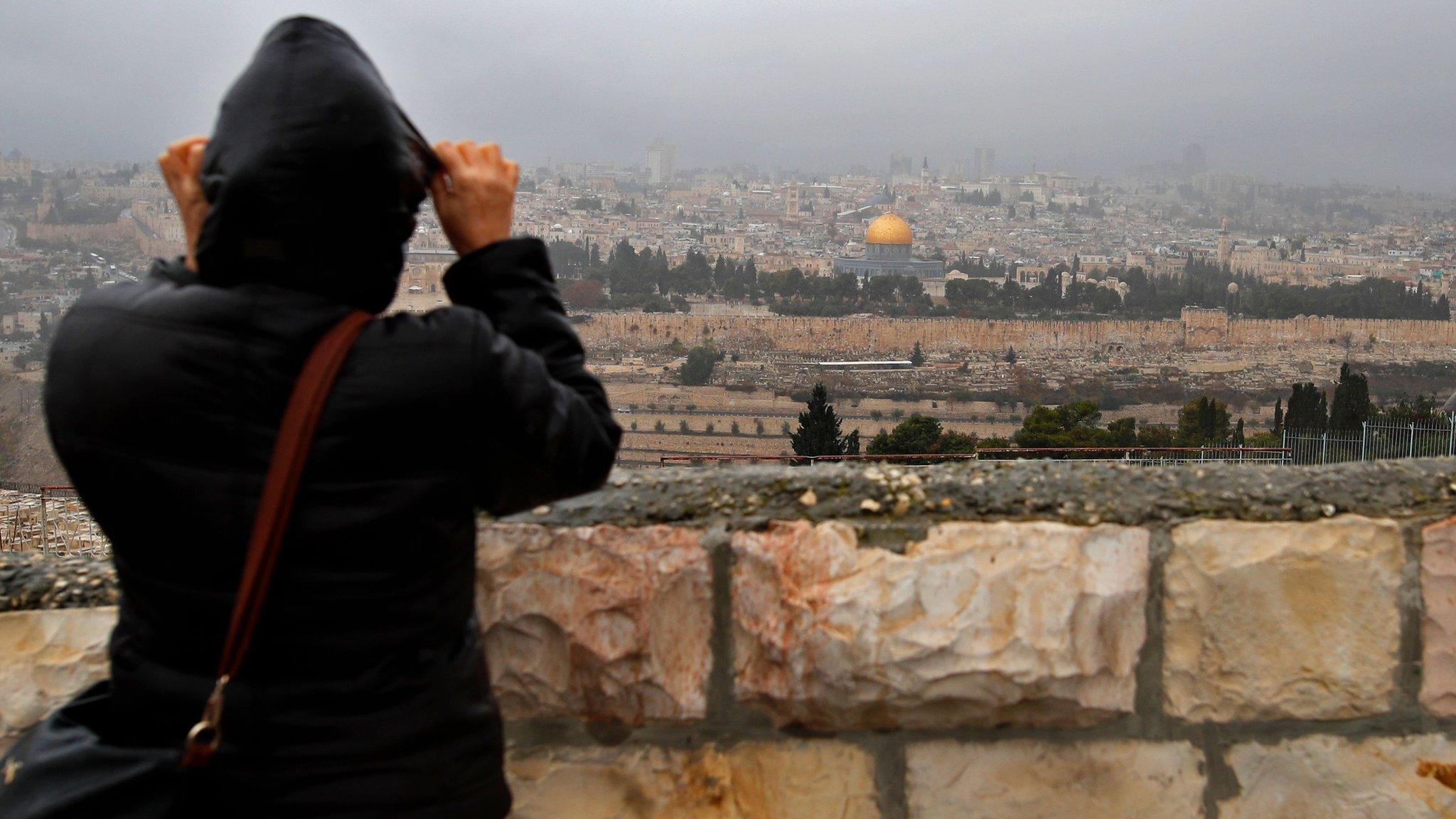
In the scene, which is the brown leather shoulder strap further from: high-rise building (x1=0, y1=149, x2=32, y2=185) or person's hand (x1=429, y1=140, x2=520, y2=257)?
high-rise building (x1=0, y1=149, x2=32, y2=185)

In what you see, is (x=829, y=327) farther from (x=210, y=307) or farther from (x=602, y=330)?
(x=210, y=307)

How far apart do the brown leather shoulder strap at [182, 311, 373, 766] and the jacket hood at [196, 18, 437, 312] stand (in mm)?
73

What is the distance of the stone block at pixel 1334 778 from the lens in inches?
44.3

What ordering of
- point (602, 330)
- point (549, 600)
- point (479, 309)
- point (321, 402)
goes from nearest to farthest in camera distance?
point (321, 402) → point (479, 309) → point (549, 600) → point (602, 330)

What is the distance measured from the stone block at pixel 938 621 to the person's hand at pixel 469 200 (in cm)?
33

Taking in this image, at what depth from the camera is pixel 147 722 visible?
2.71 ft

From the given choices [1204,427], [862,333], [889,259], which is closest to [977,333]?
[862,333]

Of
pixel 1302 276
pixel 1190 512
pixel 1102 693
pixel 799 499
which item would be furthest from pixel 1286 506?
pixel 1302 276

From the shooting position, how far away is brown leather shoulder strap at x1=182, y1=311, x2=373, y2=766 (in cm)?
78

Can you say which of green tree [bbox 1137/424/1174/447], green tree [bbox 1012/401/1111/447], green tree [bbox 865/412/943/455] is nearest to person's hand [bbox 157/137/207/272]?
green tree [bbox 1012/401/1111/447]

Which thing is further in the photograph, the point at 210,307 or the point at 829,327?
the point at 829,327

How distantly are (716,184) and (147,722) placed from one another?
116m

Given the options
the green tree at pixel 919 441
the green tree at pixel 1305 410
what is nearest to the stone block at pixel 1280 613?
the green tree at pixel 919 441

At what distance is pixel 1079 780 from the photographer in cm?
112
